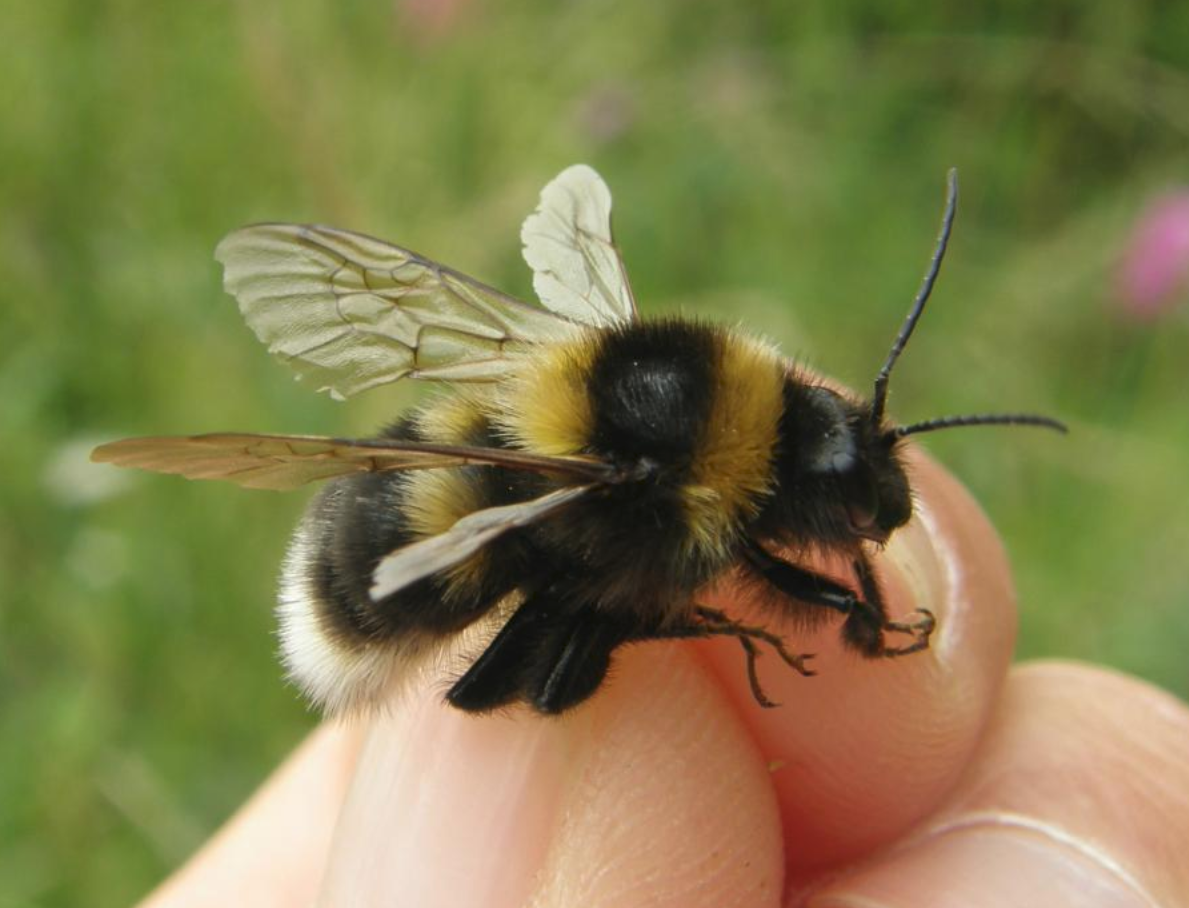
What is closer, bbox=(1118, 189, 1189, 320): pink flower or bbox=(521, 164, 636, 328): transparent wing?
bbox=(521, 164, 636, 328): transparent wing

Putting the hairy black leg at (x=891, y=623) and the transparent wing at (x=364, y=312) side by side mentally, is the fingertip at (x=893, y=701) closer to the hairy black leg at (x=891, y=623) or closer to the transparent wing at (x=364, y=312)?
the hairy black leg at (x=891, y=623)

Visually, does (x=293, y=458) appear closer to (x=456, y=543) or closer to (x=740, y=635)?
(x=456, y=543)

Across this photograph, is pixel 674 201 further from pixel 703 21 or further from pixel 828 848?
pixel 828 848

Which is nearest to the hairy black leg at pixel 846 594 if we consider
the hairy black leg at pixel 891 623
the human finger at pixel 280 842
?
the hairy black leg at pixel 891 623

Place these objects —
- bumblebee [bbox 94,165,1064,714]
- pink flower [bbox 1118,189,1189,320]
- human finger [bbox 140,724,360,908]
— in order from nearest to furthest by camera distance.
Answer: bumblebee [bbox 94,165,1064,714], human finger [bbox 140,724,360,908], pink flower [bbox 1118,189,1189,320]

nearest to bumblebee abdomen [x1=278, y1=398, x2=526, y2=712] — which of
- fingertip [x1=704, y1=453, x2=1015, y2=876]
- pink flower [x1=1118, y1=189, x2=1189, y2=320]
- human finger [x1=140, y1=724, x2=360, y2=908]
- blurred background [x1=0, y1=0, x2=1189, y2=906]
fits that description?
fingertip [x1=704, y1=453, x2=1015, y2=876]

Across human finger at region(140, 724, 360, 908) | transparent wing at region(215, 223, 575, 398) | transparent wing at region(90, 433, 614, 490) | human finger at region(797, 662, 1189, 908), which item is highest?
transparent wing at region(215, 223, 575, 398)

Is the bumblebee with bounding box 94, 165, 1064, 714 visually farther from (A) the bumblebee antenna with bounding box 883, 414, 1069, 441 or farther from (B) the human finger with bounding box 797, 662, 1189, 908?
(B) the human finger with bounding box 797, 662, 1189, 908

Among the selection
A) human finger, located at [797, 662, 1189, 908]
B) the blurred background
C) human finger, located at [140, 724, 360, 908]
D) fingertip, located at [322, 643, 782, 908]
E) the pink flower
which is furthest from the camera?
the pink flower
